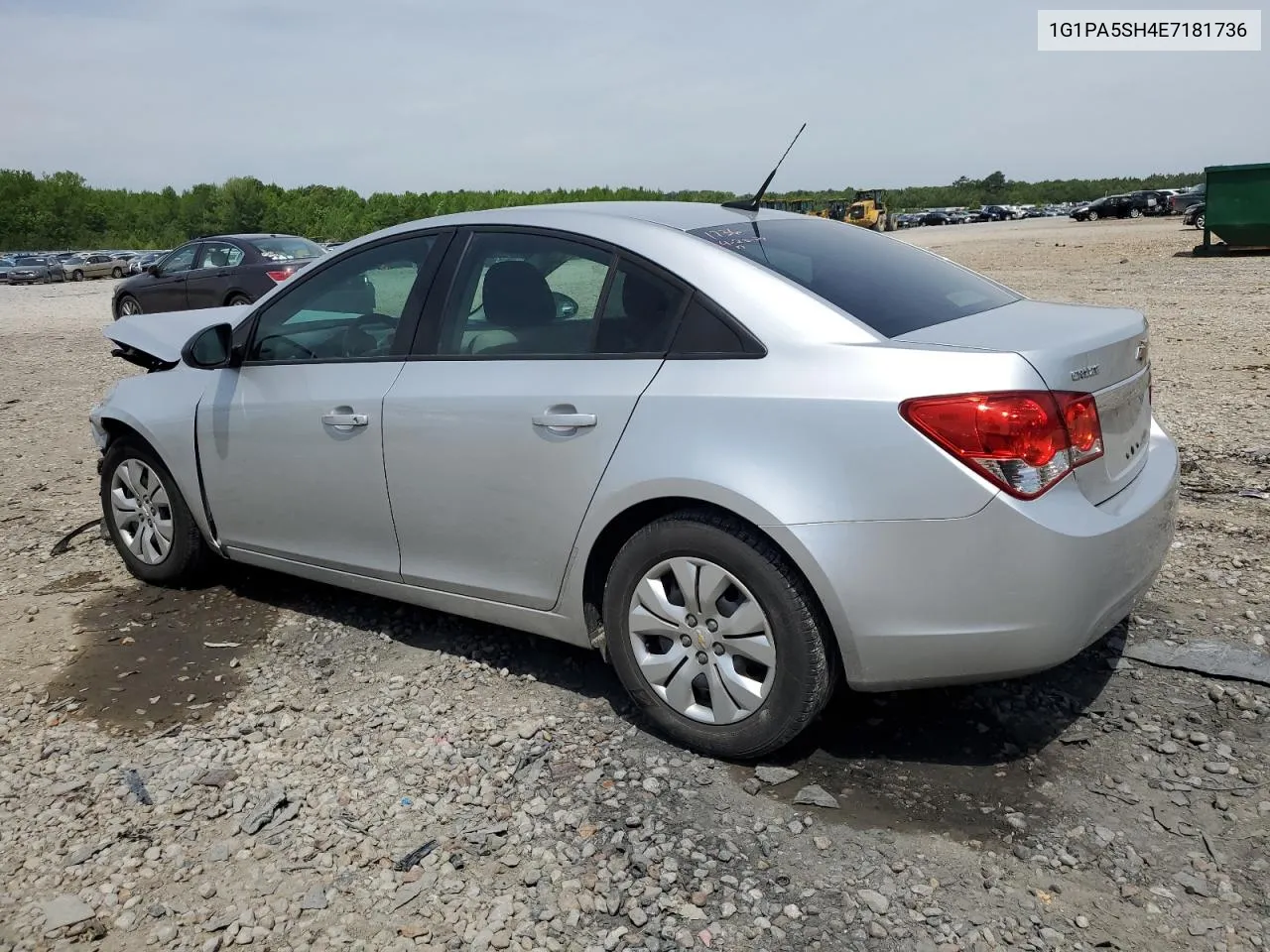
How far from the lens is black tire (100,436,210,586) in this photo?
191 inches

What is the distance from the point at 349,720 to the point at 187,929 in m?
1.11

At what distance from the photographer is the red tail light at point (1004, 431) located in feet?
9.09

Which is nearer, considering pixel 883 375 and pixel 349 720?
pixel 883 375

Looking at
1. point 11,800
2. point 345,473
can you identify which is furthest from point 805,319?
point 11,800

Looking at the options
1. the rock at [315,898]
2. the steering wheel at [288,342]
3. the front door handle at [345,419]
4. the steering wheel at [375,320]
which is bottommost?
the rock at [315,898]

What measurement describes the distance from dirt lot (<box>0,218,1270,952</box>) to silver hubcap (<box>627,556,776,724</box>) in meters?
0.23

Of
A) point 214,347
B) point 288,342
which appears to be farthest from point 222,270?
point 288,342

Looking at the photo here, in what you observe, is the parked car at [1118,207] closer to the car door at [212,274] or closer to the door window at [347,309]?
the car door at [212,274]

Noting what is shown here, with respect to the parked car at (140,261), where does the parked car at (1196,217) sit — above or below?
below

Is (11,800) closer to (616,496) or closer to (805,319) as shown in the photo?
(616,496)

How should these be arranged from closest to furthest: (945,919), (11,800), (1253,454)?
1. (945,919)
2. (11,800)
3. (1253,454)

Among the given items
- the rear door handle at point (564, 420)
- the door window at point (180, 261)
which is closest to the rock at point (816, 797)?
the rear door handle at point (564, 420)

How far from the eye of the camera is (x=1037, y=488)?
2.79 meters

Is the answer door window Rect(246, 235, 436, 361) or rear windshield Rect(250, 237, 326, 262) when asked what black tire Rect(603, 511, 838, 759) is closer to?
door window Rect(246, 235, 436, 361)
